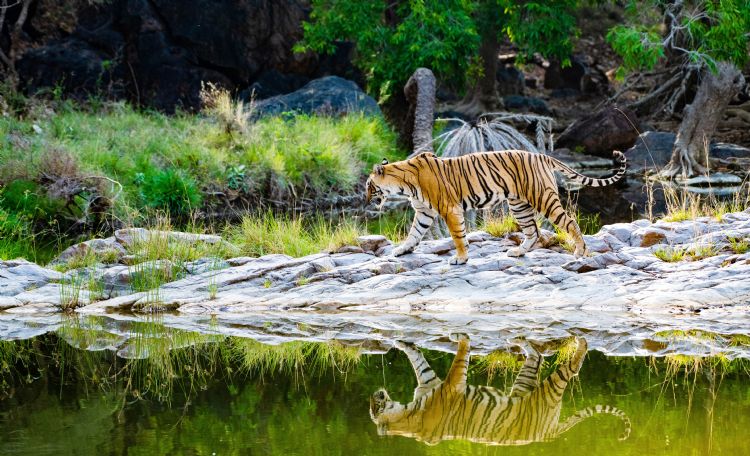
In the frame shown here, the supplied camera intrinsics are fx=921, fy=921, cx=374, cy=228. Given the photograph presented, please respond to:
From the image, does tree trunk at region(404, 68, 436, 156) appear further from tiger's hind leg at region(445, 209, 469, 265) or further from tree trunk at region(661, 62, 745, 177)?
tiger's hind leg at region(445, 209, 469, 265)

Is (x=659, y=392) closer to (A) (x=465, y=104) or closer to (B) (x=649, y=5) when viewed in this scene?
(B) (x=649, y=5)

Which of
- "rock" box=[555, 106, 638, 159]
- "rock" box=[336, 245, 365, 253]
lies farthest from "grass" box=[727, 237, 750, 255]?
"rock" box=[555, 106, 638, 159]

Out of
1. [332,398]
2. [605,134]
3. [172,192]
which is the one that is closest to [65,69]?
[172,192]

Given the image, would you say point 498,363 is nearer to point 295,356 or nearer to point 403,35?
point 295,356

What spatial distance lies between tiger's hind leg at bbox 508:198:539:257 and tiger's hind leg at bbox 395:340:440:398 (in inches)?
109

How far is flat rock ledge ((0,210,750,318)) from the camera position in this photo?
827 cm

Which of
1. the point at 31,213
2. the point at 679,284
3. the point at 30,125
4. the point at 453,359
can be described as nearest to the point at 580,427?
the point at 453,359

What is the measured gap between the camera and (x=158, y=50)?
23.9 metres

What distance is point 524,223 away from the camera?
9.64m

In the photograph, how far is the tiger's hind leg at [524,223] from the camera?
9.55 metres

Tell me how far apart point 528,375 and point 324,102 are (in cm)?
1518

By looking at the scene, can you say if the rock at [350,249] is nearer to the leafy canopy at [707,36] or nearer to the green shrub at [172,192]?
the green shrub at [172,192]

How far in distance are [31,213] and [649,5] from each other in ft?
41.9

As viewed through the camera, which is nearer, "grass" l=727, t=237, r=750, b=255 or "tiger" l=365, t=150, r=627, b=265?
"grass" l=727, t=237, r=750, b=255
